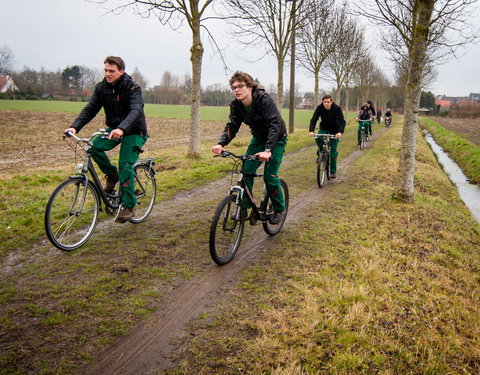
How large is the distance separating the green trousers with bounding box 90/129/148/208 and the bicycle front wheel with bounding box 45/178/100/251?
0.41 meters

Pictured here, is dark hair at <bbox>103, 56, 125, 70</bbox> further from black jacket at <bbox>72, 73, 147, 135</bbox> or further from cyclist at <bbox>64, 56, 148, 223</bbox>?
black jacket at <bbox>72, 73, 147, 135</bbox>

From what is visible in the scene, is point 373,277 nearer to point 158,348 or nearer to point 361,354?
point 361,354

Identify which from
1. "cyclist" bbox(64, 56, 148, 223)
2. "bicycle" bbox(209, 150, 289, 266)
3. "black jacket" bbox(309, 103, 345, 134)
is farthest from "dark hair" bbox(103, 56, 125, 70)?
"black jacket" bbox(309, 103, 345, 134)

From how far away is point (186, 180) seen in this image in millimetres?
8852

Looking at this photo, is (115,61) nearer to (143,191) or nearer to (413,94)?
(143,191)

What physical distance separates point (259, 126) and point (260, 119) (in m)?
0.14

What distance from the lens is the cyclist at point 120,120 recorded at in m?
4.73

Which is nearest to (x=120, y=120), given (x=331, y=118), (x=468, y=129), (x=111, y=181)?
(x=111, y=181)

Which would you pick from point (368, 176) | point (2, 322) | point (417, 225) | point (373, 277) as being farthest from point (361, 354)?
point (368, 176)

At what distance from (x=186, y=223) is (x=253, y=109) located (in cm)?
227

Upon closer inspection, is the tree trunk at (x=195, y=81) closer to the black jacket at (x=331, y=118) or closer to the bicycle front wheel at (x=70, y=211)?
the black jacket at (x=331, y=118)

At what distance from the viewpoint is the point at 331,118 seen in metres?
9.03

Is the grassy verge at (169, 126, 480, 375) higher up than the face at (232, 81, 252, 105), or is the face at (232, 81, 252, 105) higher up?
the face at (232, 81, 252, 105)

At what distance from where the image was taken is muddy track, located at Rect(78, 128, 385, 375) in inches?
104
